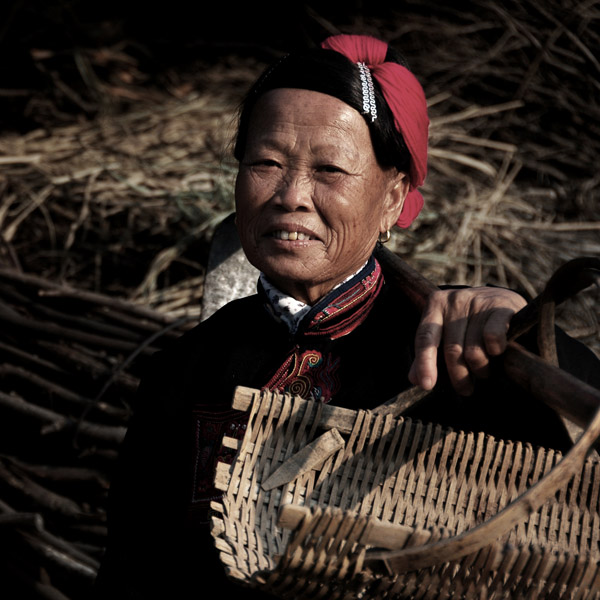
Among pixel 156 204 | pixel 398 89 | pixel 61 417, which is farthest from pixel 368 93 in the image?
pixel 156 204

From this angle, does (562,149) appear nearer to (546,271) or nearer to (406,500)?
(546,271)

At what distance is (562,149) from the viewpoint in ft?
9.89

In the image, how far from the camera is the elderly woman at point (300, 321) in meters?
1.23

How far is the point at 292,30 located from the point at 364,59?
2.54 meters

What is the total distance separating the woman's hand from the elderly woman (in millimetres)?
144

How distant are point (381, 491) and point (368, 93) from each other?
0.68 m

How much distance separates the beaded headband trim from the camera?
1250 millimetres

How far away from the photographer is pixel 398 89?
1.30 m

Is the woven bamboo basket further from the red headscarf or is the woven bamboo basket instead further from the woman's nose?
the red headscarf

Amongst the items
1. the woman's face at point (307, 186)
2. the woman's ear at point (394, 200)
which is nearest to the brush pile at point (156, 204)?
the woman's ear at point (394, 200)

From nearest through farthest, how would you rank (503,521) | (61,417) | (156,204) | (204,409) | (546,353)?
(503,521)
(546,353)
(204,409)
(61,417)
(156,204)

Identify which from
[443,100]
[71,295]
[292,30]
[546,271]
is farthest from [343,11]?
[71,295]

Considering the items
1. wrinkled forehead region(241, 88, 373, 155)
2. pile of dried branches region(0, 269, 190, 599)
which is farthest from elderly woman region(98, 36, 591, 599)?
pile of dried branches region(0, 269, 190, 599)

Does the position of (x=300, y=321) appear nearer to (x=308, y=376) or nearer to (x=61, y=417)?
(x=308, y=376)
